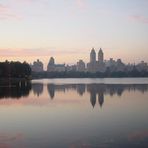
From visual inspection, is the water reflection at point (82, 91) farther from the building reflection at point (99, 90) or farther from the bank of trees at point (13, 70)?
the bank of trees at point (13, 70)

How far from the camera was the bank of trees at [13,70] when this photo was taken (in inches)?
4227

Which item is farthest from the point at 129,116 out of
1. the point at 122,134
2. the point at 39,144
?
the point at 39,144

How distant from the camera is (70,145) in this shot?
1591 cm

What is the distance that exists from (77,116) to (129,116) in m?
3.96

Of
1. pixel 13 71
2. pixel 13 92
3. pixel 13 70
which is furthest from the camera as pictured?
pixel 13 71

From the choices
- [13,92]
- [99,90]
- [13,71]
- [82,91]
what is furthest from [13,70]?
[13,92]

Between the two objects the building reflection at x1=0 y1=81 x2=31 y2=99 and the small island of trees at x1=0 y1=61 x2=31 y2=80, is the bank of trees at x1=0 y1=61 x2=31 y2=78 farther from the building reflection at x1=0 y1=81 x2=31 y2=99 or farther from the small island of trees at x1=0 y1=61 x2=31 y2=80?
the building reflection at x1=0 y1=81 x2=31 y2=99

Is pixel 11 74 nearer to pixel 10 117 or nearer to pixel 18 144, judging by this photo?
pixel 10 117

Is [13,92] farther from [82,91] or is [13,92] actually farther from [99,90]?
[99,90]

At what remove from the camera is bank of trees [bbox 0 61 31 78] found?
10737 centimetres

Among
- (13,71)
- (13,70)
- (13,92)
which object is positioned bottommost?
(13,92)

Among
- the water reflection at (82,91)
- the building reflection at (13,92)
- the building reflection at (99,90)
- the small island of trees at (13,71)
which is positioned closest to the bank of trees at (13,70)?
the small island of trees at (13,71)

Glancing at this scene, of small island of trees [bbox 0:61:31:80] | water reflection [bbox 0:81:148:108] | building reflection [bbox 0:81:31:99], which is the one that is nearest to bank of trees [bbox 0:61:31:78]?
small island of trees [bbox 0:61:31:80]

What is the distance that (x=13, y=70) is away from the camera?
4550 inches
